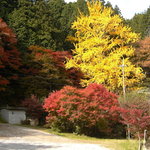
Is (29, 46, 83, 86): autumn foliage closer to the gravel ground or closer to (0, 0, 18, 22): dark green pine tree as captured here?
(0, 0, 18, 22): dark green pine tree

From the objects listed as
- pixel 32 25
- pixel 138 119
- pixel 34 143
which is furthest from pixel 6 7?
pixel 138 119

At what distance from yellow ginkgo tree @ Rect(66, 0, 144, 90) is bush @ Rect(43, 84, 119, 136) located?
18.0 ft

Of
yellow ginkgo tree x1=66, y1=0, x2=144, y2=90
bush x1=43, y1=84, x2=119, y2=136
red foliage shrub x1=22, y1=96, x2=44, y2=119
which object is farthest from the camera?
yellow ginkgo tree x1=66, y1=0, x2=144, y2=90

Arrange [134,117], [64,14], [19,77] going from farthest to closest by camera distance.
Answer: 1. [64,14]
2. [19,77]
3. [134,117]

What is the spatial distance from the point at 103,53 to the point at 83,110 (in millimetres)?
10195

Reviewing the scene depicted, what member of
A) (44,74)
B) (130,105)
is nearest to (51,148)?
(130,105)

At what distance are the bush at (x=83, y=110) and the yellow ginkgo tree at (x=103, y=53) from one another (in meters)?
5.47

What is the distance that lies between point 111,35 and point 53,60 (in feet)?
25.1

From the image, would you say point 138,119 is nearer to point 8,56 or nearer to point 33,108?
point 33,108

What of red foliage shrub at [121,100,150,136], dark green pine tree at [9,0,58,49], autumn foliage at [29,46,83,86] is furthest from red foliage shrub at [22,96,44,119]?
red foliage shrub at [121,100,150,136]

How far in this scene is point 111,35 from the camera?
29.5m

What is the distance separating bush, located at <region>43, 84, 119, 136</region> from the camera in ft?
61.2

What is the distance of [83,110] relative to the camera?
60.8ft

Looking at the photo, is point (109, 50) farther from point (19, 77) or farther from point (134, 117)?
point (134, 117)
